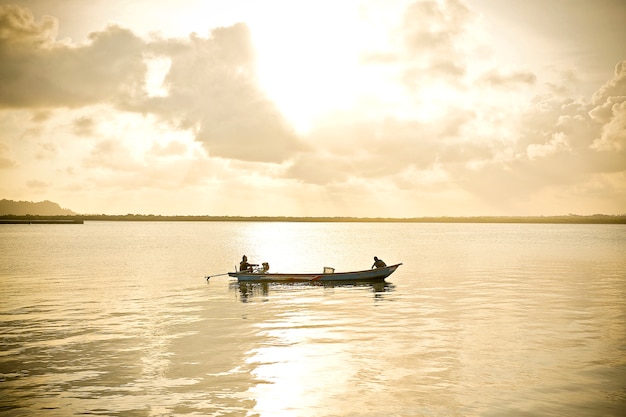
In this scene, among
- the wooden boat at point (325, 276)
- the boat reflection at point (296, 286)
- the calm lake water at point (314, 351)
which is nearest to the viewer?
the calm lake water at point (314, 351)

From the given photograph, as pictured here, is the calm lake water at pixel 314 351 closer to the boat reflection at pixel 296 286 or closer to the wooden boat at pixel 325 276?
the boat reflection at pixel 296 286

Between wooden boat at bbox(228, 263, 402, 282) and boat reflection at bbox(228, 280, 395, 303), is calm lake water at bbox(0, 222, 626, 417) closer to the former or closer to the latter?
boat reflection at bbox(228, 280, 395, 303)

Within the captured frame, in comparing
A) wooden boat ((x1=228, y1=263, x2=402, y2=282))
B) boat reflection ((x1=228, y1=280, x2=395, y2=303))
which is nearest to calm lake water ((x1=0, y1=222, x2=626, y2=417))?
boat reflection ((x1=228, y1=280, x2=395, y2=303))

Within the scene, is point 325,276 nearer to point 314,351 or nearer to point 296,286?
point 296,286

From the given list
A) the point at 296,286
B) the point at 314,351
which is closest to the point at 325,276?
the point at 296,286

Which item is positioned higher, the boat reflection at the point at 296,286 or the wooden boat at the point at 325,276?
the wooden boat at the point at 325,276

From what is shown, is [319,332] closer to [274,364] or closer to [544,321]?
[274,364]

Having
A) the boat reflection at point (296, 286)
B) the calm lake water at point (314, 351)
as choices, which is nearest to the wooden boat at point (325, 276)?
the boat reflection at point (296, 286)

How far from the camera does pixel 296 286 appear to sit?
169ft

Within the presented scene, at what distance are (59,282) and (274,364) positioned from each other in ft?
130

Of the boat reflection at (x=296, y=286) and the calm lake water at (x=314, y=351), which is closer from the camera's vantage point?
the calm lake water at (x=314, y=351)

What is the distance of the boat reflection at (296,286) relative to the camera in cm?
4869

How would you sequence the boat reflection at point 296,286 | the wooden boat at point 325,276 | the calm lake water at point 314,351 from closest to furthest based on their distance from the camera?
1. the calm lake water at point 314,351
2. the boat reflection at point 296,286
3. the wooden boat at point 325,276

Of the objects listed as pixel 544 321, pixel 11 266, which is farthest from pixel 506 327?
pixel 11 266
